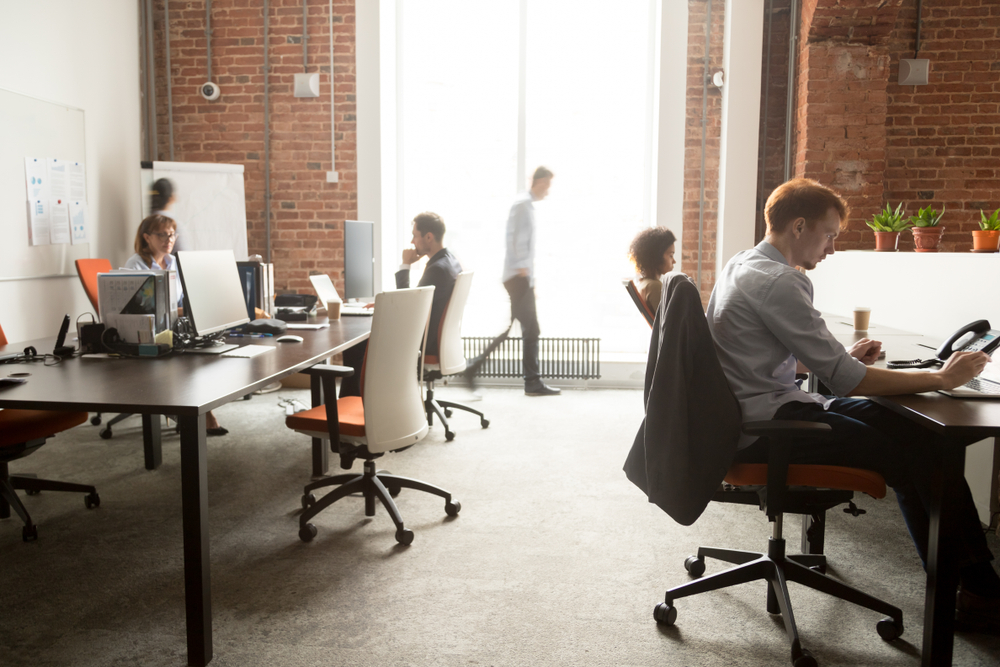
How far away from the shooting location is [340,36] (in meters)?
5.76

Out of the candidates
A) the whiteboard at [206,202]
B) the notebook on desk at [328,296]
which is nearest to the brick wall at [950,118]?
the notebook on desk at [328,296]

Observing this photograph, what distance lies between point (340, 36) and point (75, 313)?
2.95 metres

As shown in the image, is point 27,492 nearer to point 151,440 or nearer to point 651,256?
point 151,440

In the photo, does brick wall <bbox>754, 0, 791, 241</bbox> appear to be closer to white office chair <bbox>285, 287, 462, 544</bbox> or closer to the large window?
the large window

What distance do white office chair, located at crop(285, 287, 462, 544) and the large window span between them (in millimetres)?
3273

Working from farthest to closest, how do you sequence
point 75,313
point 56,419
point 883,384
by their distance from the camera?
point 75,313 < point 56,419 < point 883,384

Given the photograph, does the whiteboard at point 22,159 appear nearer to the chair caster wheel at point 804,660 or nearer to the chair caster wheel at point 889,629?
the chair caster wheel at point 804,660

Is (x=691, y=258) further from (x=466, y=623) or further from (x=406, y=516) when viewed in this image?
(x=466, y=623)

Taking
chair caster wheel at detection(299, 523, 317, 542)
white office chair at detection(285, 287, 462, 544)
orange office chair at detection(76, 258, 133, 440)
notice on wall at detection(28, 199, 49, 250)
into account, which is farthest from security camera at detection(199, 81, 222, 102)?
chair caster wheel at detection(299, 523, 317, 542)

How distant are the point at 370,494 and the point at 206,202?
3.62 meters

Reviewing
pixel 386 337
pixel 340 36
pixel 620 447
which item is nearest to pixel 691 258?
pixel 620 447

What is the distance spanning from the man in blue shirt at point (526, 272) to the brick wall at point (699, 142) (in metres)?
1.25

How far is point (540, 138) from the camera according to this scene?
19.8ft

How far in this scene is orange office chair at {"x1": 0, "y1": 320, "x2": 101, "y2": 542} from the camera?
2596 mm
